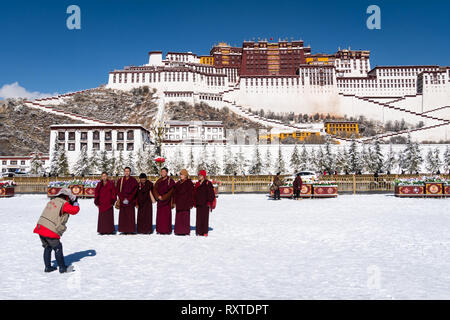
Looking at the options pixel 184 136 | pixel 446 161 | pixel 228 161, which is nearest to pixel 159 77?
pixel 184 136

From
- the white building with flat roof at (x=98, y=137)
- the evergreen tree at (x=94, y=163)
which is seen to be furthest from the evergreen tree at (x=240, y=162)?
the evergreen tree at (x=94, y=163)

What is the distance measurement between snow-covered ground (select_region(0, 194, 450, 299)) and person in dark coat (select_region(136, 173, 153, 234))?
47 centimetres

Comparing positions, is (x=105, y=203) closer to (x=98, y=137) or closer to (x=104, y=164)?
(x=104, y=164)

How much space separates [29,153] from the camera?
2736 inches

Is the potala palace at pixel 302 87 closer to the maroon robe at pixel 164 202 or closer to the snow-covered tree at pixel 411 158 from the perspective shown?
the snow-covered tree at pixel 411 158

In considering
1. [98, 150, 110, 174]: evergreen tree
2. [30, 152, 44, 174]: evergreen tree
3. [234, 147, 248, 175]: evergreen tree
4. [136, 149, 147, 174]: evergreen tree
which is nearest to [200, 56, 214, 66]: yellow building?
[234, 147, 248, 175]: evergreen tree

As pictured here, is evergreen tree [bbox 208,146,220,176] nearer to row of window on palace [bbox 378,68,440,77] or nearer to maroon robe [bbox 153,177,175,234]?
maroon robe [bbox 153,177,175,234]

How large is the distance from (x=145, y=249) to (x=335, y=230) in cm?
504

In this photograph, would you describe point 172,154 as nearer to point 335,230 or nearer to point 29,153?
point 29,153

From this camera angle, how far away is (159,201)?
9.03 metres

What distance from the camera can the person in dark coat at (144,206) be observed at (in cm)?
909

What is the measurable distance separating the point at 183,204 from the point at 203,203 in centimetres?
50

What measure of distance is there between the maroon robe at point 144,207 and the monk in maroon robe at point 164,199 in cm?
23
